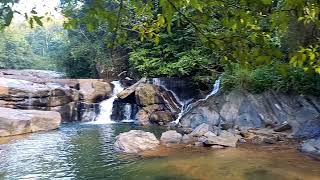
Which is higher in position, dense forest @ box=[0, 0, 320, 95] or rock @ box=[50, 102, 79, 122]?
dense forest @ box=[0, 0, 320, 95]

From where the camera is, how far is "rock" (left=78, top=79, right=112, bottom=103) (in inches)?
715

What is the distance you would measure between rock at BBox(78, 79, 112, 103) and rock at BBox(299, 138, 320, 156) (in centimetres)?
1100

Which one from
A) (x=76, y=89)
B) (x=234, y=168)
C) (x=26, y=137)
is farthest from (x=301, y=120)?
(x=76, y=89)

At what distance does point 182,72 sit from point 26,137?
7.48 metres

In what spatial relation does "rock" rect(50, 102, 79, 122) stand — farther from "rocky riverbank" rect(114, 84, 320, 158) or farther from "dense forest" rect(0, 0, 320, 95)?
"rocky riverbank" rect(114, 84, 320, 158)

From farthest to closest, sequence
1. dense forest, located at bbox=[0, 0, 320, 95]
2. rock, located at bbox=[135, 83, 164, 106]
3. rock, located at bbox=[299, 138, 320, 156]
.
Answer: rock, located at bbox=[135, 83, 164, 106]
rock, located at bbox=[299, 138, 320, 156]
dense forest, located at bbox=[0, 0, 320, 95]

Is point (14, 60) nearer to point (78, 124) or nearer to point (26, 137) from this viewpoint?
point (78, 124)

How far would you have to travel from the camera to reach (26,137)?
41.7 ft

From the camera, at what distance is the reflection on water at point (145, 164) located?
7520mm

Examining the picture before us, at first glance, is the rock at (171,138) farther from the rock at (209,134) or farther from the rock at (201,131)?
the rock at (209,134)

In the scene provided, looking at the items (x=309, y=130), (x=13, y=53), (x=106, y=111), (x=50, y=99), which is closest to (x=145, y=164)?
(x=309, y=130)

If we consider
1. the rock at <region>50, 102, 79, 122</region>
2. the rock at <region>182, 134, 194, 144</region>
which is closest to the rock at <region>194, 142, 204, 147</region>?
the rock at <region>182, 134, 194, 144</region>

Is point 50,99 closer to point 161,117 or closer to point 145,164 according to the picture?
point 161,117

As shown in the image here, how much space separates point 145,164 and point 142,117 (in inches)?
311
